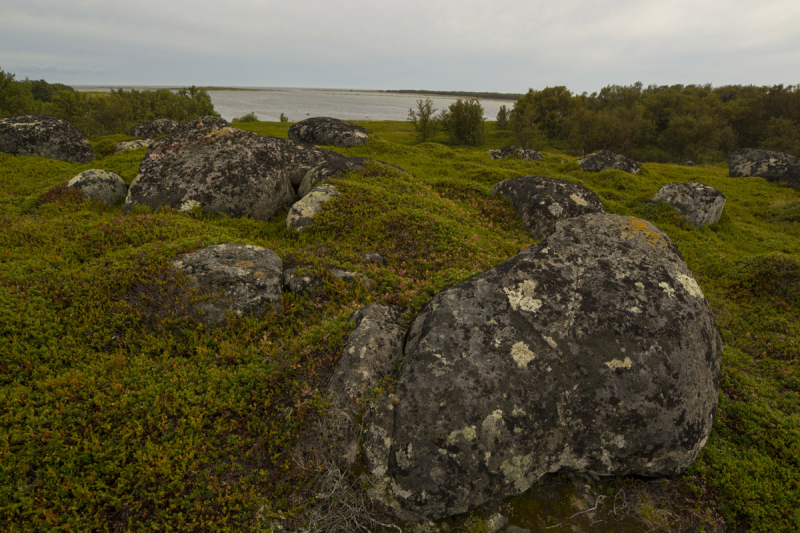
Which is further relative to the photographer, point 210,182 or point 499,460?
point 210,182

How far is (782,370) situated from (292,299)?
12.9m

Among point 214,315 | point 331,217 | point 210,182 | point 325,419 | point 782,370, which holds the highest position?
point 210,182

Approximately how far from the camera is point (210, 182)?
14.0 m

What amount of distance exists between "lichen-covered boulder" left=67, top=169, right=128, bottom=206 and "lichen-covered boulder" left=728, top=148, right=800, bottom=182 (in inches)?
2191

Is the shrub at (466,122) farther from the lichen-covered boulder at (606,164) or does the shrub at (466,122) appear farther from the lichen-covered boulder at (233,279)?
the lichen-covered boulder at (233,279)

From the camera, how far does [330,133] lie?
31.6 meters

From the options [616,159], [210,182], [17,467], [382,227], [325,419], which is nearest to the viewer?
[17,467]

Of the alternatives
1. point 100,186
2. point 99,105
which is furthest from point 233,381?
point 99,105

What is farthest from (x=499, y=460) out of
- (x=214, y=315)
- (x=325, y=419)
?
(x=214, y=315)

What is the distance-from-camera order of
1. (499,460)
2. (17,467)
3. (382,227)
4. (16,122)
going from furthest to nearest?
1. (16,122)
2. (382,227)
3. (499,460)
4. (17,467)

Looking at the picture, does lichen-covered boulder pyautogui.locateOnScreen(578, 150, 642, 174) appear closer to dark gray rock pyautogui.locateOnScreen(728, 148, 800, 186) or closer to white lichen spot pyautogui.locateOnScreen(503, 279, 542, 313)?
dark gray rock pyautogui.locateOnScreen(728, 148, 800, 186)

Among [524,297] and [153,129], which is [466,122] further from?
[524,297]

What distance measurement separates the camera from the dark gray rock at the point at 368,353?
591 centimetres

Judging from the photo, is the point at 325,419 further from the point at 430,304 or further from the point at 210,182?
the point at 210,182
